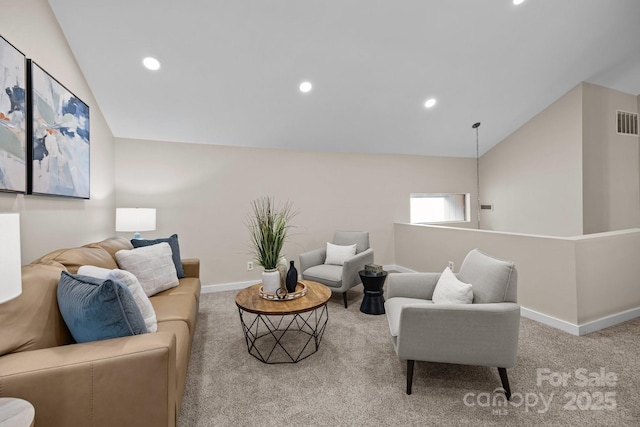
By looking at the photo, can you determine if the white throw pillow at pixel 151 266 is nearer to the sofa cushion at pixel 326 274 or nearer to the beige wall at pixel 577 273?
the sofa cushion at pixel 326 274

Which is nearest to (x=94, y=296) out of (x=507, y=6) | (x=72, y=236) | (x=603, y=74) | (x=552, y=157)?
(x=72, y=236)

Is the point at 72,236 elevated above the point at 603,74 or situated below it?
below

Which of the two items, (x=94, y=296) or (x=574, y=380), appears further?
(x=574, y=380)

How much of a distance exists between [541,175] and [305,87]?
4.02 metres

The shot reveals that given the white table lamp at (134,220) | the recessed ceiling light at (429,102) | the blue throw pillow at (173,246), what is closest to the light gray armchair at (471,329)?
the blue throw pillow at (173,246)

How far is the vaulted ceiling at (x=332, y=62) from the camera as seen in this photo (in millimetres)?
2500

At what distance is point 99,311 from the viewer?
1.26 m

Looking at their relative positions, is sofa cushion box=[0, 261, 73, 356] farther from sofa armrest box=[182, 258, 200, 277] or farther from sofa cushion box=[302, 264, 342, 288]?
sofa cushion box=[302, 264, 342, 288]

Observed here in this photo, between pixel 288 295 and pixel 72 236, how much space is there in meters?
1.93

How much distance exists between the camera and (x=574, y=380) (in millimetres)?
1901

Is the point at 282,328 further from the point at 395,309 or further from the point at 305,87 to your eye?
the point at 305,87

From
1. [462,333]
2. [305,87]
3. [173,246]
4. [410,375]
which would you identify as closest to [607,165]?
[462,333]

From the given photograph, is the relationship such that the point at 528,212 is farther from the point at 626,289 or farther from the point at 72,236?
the point at 72,236

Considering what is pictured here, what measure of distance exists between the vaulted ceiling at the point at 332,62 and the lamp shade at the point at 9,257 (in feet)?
7.33
